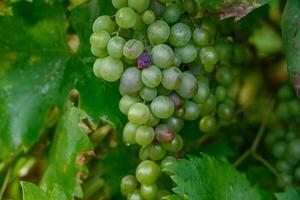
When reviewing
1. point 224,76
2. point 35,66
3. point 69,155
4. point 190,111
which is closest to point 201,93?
point 190,111

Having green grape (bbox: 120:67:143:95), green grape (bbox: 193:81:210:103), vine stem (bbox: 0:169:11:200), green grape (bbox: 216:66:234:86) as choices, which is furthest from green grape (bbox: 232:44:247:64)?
vine stem (bbox: 0:169:11:200)

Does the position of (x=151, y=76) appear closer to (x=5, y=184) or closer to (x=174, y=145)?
(x=174, y=145)

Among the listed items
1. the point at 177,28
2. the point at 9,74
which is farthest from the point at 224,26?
the point at 9,74

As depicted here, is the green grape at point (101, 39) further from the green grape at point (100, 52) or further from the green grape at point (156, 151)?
the green grape at point (156, 151)

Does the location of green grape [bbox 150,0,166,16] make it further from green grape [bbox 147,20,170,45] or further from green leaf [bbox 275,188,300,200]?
green leaf [bbox 275,188,300,200]

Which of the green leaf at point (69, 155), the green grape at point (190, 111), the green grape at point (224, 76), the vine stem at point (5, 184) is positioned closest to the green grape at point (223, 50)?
the green grape at point (224, 76)

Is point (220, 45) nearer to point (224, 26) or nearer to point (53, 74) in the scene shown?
point (224, 26)
